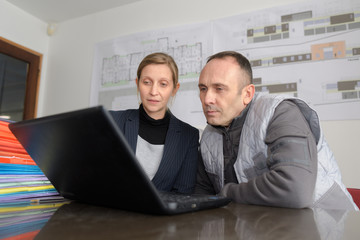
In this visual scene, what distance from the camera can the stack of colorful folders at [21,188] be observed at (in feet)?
1.41

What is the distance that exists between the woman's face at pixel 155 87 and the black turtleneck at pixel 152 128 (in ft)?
0.11

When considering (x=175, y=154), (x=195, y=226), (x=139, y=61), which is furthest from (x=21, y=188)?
(x=139, y=61)

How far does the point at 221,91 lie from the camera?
1.12m

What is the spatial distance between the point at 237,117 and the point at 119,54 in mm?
1917

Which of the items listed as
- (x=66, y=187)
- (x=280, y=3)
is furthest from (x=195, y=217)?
(x=280, y=3)

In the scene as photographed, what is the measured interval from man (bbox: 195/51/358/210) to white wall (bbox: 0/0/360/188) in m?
1.38

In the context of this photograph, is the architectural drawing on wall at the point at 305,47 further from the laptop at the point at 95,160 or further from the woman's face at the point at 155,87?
the laptop at the point at 95,160

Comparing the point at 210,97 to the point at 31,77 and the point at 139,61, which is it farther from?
the point at 31,77

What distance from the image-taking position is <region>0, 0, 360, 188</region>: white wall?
7.94 ft

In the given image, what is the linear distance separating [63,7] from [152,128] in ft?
7.29

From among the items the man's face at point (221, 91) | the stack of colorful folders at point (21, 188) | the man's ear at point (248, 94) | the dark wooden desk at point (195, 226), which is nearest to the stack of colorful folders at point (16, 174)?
the stack of colorful folders at point (21, 188)

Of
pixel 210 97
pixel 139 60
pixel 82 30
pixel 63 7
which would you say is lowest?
pixel 210 97

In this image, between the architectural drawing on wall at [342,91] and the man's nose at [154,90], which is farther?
the architectural drawing on wall at [342,91]

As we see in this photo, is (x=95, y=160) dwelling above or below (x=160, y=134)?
below
